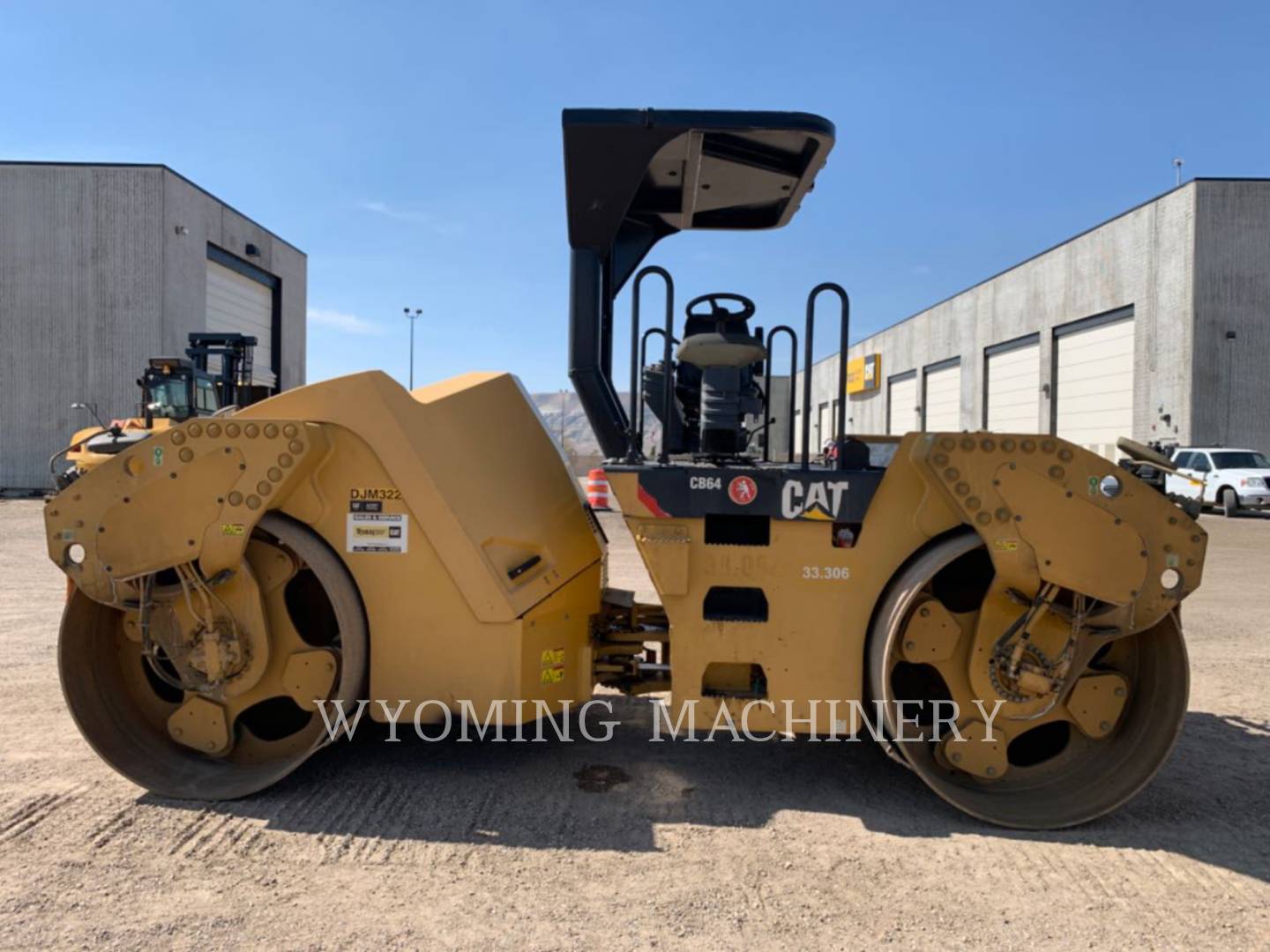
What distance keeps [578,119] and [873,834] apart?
9.57 feet

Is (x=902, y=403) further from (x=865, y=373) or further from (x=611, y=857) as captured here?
(x=611, y=857)

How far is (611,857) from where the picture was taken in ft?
9.32

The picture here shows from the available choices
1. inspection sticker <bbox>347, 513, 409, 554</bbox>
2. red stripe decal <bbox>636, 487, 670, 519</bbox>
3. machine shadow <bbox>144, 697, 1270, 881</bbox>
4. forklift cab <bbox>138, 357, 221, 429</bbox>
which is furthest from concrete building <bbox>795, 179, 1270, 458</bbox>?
inspection sticker <bbox>347, 513, 409, 554</bbox>

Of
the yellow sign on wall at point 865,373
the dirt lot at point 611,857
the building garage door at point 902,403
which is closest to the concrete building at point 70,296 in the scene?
the dirt lot at point 611,857

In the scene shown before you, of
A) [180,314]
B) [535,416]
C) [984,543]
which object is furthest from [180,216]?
[984,543]

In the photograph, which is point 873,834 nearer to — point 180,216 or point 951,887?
point 951,887

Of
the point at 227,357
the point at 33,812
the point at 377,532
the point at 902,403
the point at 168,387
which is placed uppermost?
the point at 902,403

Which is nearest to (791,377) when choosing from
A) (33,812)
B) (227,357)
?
(33,812)

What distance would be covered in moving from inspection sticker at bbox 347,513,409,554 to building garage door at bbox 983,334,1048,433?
88.6 feet

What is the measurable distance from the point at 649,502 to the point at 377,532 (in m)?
1.06

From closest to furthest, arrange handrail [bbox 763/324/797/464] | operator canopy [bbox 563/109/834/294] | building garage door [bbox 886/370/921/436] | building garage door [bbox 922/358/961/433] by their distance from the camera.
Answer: operator canopy [bbox 563/109/834/294] → handrail [bbox 763/324/797/464] → building garage door [bbox 922/358/961/433] → building garage door [bbox 886/370/921/436]

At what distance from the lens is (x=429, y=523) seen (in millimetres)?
3287

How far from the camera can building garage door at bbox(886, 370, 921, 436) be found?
37.3m

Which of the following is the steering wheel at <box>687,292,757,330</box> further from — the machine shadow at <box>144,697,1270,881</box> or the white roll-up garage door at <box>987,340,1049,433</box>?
the white roll-up garage door at <box>987,340,1049,433</box>
